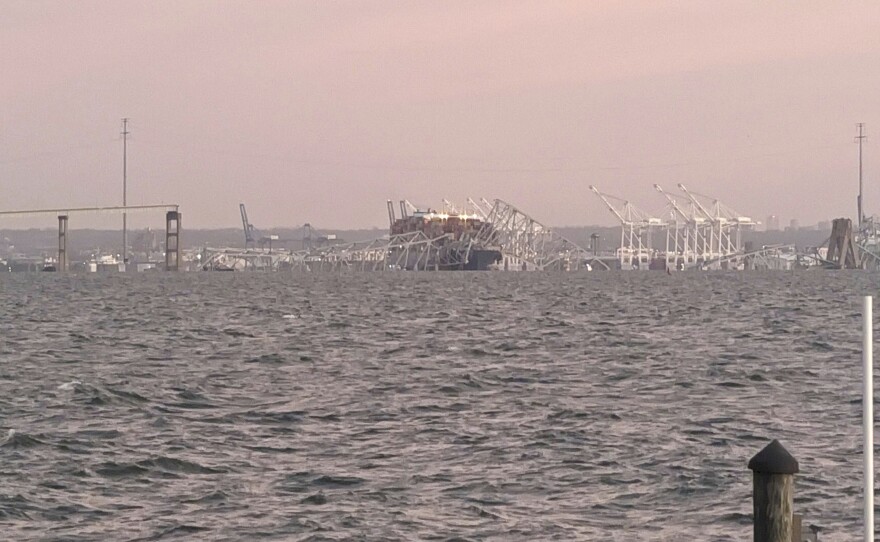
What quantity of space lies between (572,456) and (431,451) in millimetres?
1644

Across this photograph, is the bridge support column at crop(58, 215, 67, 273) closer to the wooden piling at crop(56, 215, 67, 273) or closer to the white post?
the wooden piling at crop(56, 215, 67, 273)

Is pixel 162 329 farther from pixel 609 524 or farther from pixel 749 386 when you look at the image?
pixel 609 524

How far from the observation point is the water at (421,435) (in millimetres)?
12820

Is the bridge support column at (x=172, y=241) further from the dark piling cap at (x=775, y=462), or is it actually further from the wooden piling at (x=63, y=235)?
the dark piling cap at (x=775, y=462)

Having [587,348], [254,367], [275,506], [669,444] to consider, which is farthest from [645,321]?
[275,506]

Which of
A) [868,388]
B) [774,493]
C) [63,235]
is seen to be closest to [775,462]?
[774,493]

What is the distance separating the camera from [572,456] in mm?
16031

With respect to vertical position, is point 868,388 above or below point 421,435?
above

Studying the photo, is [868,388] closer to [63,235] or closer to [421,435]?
[421,435]

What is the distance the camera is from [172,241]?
18788cm

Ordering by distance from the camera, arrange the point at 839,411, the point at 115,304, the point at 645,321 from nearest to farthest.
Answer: the point at 839,411
the point at 645,321
the point at 115,304

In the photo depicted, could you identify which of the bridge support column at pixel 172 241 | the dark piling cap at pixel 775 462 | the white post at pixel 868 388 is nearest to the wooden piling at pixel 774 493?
the dark piling cap at pixel 775 462

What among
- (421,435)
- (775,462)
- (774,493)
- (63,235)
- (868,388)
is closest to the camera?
(868,388)

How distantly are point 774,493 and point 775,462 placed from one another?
217 mm
